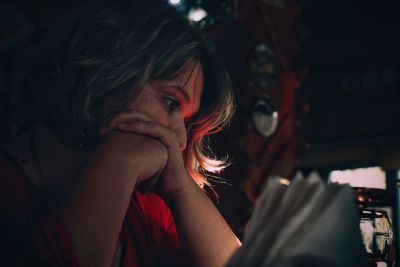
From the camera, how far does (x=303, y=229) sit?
0.39 metres

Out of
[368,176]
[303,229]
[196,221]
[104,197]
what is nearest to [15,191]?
[104,197]

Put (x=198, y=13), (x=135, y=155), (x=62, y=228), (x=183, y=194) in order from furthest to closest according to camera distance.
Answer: (x=198, y=13), (x=183, y=194), (x=135, y=155), (x=62, y=228)

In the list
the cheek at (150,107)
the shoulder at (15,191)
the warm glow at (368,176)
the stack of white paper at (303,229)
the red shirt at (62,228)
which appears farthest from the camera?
the warm glow at (368,176)

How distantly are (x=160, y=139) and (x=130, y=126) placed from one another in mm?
55

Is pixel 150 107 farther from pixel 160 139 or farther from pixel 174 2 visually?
pixel 174 2

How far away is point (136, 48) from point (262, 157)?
2111mm

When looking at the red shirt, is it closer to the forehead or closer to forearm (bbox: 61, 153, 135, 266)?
forearm (bbox: 61, 153, 135, 266)

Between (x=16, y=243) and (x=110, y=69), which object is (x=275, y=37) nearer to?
(x=110, y=69)

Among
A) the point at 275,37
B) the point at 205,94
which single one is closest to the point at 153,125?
the point at 205,94

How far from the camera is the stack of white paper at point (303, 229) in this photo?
1.23 feet

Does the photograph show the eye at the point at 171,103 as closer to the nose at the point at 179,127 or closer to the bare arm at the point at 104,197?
the nose at the point at 179,127

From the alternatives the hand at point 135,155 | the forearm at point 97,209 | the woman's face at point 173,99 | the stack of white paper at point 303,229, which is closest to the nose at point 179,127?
the woman's face at point 173,99

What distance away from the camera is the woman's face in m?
0.86

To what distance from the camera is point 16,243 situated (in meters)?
0.46
